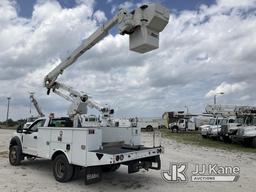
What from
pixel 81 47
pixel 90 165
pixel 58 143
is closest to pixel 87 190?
pixel 90 165

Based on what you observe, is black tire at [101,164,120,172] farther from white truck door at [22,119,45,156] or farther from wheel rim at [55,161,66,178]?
white truck door at [22,119,45,156]

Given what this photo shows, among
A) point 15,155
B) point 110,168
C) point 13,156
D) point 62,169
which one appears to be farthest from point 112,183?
point 13,156

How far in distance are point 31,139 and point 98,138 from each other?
356cm

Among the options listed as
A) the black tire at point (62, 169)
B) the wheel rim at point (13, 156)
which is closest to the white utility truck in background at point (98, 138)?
Answer: the black tire at point (62, 169)

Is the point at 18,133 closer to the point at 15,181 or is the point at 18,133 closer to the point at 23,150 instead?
the point at 23,150

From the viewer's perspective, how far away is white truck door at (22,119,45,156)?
10.5 m

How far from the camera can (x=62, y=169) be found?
8898mm

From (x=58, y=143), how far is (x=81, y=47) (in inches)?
172

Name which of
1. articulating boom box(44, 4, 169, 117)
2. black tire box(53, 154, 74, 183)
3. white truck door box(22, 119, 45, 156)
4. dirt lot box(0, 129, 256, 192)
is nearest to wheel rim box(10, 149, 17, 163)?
dirt lot box(0, 129, 256, 192)

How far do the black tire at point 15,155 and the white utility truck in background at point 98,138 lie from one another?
0.29 metres

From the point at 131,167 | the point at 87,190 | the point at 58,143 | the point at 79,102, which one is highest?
the point at 79,102

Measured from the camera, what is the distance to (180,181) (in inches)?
364

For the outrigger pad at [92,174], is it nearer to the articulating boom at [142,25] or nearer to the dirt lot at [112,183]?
the dirt lot at [112,183]

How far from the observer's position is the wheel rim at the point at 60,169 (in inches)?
348
